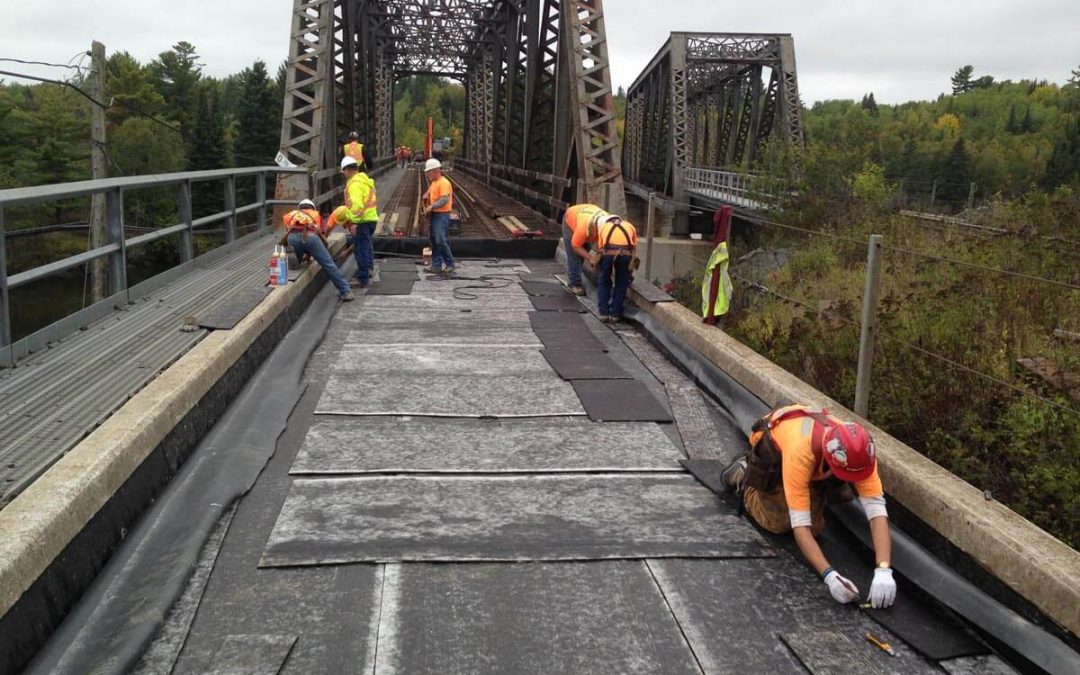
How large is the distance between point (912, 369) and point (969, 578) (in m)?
2.89

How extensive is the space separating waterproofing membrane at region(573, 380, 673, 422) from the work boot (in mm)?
1259

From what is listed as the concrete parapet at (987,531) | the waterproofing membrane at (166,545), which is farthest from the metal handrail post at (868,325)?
the waterproofing membrane at (166,545)

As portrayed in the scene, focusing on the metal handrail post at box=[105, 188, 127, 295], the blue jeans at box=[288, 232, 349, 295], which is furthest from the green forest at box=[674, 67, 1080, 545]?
the metal handrail post at box=[105, 188, 127, 295]

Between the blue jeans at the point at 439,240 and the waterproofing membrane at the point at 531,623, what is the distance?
913 centimetres

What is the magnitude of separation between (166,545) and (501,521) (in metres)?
→ 1.56

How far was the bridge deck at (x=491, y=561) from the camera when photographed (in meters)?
3.32

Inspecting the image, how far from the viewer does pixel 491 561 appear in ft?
13.1

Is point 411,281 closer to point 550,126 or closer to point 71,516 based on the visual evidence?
point 71,516

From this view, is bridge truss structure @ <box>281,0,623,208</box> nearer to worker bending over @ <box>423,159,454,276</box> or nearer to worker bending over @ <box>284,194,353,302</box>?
worker bending over @ <box>423,159,454,276</box>

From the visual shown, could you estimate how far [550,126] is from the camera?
2170 centimetres

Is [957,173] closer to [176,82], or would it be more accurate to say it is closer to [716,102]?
[716,102]

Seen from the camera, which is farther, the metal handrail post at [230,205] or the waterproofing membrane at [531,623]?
the metal handrail post at [230,205]

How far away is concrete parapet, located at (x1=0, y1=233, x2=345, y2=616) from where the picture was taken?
3.07 metres

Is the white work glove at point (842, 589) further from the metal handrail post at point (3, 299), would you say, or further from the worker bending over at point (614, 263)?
the worker bending over at point (614, 263)
